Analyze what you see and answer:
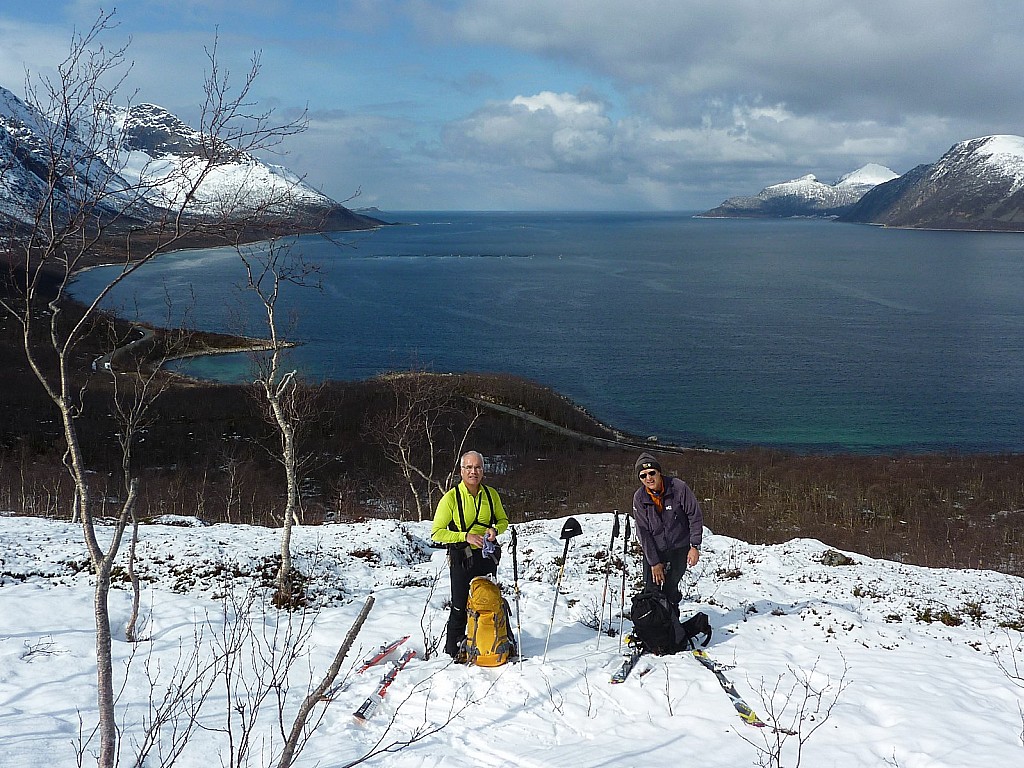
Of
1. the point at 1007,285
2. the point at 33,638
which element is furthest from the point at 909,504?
the point at 1007,285

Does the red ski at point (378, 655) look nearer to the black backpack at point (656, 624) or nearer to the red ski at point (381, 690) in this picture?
the red ski at point (381, 690)

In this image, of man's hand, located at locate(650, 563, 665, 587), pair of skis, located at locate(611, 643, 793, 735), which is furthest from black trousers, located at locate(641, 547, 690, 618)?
pair of skis, located at locate(611, 643, 793, 735)

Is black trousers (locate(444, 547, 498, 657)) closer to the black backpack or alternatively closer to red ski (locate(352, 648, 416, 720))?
red ski (locate(352, 648, 416, 720))

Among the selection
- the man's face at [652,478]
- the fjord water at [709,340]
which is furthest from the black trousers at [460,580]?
the fjord water at [709,340]

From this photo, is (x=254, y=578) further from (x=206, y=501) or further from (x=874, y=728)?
(x=206, y=501)

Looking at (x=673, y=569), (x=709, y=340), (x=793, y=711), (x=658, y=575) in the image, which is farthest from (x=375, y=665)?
(x=709, y=340)

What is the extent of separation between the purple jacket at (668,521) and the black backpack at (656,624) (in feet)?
1.44

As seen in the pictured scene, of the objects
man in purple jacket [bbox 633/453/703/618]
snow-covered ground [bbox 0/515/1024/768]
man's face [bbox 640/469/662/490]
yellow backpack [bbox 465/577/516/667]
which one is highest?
man's face [bbox 640/469/662/490]

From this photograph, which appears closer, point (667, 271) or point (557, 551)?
point (557, 551)

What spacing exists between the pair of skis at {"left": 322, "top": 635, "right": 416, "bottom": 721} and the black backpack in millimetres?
2648

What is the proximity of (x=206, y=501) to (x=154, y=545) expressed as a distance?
1470cm

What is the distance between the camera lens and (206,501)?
91.5 feet

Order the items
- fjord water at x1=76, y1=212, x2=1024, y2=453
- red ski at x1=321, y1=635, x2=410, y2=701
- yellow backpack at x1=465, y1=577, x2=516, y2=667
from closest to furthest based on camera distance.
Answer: red ski at x1=321, y1=635, x2=410, y2=701 → yellow backpack at x1=465, y1=577, x2=516, y2=667 → fjord water at x1=76, y1=212, x2=1024, y2=453

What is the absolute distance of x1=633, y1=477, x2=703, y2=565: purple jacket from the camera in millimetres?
8711
